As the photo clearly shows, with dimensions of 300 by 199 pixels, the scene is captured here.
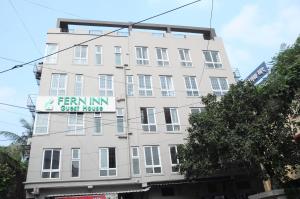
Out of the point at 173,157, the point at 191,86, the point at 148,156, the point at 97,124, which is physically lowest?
the point at 173,157

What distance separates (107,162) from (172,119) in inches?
248

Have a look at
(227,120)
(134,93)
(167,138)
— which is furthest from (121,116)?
(227,120)

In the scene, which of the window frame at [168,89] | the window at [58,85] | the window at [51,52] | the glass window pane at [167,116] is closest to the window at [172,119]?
the glass window pane at [167,116]

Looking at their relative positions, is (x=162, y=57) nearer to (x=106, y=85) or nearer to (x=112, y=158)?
(x=106, y=85)

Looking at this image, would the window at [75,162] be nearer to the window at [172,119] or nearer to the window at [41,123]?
the window at [41,123]

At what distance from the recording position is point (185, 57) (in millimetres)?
28844

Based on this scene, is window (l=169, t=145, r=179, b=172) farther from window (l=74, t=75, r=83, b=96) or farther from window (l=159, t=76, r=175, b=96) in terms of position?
window (l=74, t=75, r=83, b=96)

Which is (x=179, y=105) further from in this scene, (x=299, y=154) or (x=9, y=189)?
(x=9, y=189)

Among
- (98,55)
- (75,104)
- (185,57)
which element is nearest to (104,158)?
(75,104)

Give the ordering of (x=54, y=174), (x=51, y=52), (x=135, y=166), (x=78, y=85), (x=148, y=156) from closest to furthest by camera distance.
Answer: (x=54, y=174), (x=135, y=166), (x=148, y=156), (x=78, y=85), (x=51, y=52)

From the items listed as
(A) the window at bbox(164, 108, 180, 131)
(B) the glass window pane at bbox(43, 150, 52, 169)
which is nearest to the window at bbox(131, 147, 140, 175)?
(A) the window at bbox(164, 108, 180, 131)

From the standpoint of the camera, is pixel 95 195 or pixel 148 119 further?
pixel 148 119

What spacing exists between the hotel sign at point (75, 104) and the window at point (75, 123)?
447 mm

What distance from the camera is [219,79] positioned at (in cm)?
2844
